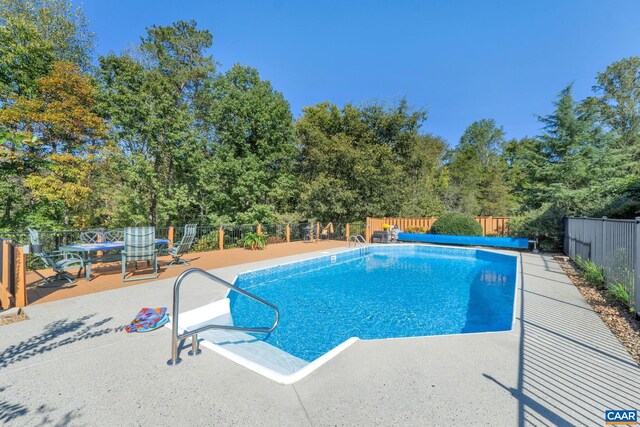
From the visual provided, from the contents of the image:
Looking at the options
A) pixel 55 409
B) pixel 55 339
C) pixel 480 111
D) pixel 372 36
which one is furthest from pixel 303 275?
pixel 480 111

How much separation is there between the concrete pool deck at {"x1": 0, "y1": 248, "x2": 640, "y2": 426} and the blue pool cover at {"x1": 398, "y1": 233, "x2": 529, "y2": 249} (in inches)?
391

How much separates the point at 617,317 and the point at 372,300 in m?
3.86

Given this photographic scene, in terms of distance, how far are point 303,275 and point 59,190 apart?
11.6 metres

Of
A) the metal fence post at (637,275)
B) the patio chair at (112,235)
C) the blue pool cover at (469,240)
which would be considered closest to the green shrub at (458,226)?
the blue pool cover at (469,240)

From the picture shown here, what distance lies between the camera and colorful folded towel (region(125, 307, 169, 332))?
11.6 ft

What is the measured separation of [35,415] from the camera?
201cm

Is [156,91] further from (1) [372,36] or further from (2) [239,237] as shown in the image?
(1) [372,36]

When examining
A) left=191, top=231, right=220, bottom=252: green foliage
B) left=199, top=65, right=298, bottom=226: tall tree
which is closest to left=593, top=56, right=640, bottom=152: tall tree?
left=199, top=65, right=298, bottom=226: tall tree

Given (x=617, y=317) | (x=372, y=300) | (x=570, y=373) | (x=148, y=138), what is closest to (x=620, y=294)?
(x=617, y=317)

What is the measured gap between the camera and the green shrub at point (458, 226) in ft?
45.9

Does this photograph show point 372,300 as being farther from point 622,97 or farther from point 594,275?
point 622,97

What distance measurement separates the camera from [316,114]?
72.2 ft

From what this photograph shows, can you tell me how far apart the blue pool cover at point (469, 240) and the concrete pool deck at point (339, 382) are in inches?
391

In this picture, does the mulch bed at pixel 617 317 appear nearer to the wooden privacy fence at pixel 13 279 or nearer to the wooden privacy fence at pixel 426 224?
the wooden privacy fence at pixel 13 279
